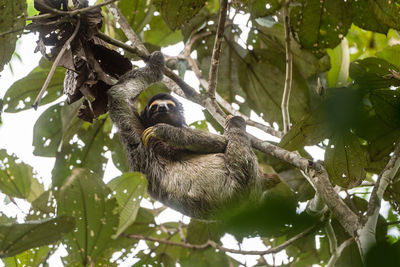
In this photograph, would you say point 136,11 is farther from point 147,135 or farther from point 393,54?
point 393,54

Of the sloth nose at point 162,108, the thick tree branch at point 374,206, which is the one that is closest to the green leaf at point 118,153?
the sloth nose at point 162,108

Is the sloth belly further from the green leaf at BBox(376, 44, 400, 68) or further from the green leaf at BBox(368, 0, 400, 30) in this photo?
the green leaf at BBox(368, 0, 400, 30)

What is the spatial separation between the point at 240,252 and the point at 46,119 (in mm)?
3062

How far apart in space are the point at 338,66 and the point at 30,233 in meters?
4.34

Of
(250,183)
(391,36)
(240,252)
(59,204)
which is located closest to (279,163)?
(250,183)

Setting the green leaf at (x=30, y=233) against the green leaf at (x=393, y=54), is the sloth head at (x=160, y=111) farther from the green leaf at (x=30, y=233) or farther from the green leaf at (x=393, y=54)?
the green leaf at (x=30, y=233)

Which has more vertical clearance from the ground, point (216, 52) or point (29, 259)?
point (216, 52)

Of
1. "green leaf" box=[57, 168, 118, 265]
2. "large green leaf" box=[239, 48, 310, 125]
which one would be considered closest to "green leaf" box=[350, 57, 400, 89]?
"large green leaf" box=[239, 48, 310, 125]

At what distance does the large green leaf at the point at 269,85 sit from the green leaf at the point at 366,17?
1137 millimetres

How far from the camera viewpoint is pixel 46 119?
18.5ft

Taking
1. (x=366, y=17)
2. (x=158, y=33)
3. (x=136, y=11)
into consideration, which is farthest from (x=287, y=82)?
(x=158, y=33)

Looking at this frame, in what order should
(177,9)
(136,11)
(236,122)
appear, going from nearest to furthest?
(177,9)
(236,122)
(136,11)

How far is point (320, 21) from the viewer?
4.44m

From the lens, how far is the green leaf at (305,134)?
3781 millimetres
